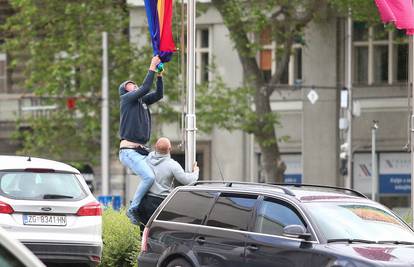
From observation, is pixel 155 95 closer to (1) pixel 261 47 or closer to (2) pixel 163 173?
(2) pixel 163 173

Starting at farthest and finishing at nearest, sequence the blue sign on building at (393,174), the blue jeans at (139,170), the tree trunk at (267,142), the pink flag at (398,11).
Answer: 1. the blue sign on building at (393,174)
2. the tree trunk at (267,142)
3. the pink flag at (398,11)
4. the blue jeans at (139,170)

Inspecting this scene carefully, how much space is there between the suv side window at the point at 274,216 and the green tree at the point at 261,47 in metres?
22.1

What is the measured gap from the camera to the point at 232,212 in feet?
42.1

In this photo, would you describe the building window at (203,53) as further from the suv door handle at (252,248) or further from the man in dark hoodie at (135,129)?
the suv door handle at (252,248)

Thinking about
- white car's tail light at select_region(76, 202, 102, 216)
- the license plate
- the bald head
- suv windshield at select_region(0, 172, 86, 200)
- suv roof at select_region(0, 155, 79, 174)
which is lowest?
the license plate

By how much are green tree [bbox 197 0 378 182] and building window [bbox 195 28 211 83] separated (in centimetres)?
433

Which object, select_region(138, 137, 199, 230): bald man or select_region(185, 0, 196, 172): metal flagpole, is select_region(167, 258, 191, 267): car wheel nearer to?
select_region(138, 137, 199, 230): bald man

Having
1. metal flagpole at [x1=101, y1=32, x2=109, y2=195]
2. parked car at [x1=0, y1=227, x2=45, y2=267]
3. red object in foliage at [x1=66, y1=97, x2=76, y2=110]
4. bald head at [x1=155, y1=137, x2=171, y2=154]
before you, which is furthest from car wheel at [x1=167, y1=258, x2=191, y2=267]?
red object in foliage at [x1=66, y1=97, x2=76, y2=110]

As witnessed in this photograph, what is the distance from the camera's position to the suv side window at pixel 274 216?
12203 millimetres

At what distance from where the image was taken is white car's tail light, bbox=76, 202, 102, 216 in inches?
581

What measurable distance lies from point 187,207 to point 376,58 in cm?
2768

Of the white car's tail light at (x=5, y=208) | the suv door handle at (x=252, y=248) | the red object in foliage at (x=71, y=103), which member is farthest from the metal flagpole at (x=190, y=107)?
the red object in foliage at (x=71, y=103)

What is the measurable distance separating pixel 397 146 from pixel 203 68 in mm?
7526

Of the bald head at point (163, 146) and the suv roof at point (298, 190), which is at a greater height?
the bald head at point (163, 146)
